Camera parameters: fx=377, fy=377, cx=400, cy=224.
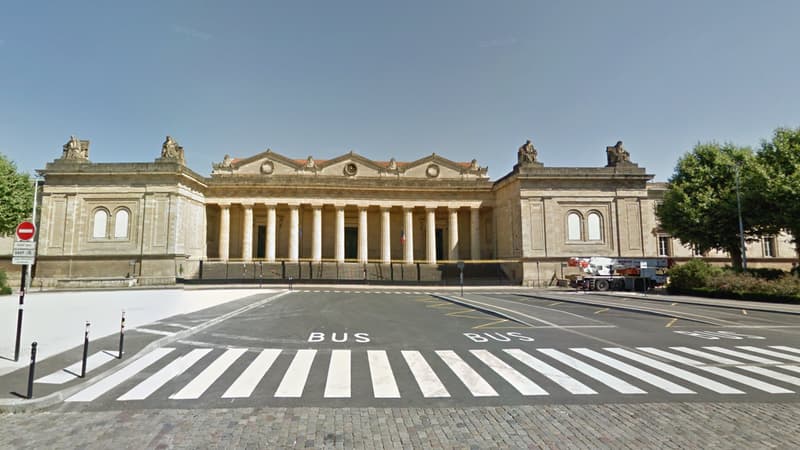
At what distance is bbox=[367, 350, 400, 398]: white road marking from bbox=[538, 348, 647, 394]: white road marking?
3.92 meters

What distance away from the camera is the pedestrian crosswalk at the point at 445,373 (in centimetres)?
654

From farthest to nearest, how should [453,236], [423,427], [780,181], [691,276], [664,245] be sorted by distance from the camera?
[453,236], [664,245], [691,276], [780,181], [423,427]

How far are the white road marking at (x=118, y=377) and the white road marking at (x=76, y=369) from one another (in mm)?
552

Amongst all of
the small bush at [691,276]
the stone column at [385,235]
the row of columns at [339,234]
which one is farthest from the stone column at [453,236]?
the small bush at [691,276]

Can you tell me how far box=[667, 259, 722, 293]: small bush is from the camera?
28.5 meters

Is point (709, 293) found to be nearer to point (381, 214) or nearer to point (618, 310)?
point (618, 310)

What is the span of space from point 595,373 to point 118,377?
31.0ft

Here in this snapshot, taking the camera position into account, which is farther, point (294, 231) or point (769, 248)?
point (769, 248)

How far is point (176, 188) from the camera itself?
1505 inches

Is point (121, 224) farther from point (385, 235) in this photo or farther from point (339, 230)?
point (385, 235)

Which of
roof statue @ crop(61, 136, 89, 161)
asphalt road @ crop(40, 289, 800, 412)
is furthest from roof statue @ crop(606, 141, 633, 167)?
roof statue @ crop(61, 136, 89, 161)

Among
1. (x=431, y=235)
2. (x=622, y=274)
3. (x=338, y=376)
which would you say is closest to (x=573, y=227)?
(x=622, y=274)

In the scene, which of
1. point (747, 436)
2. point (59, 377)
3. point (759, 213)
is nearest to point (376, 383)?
point (747, 436)

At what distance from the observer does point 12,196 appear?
112 feet
